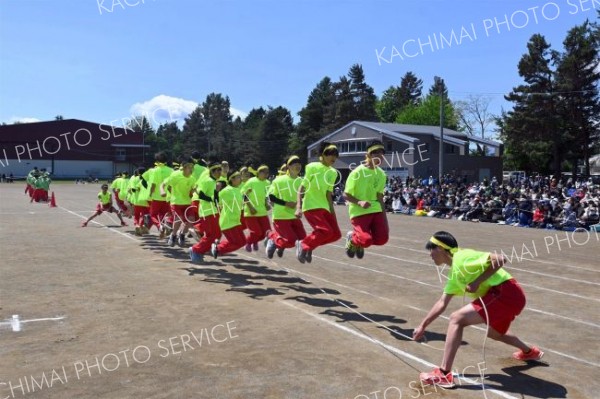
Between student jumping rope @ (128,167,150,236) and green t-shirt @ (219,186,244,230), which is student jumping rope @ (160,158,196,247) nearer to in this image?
green t-shirt @ (219,186,244,230)

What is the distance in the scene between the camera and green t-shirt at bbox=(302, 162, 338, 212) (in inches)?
383

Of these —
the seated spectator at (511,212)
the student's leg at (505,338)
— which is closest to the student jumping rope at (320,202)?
the student's leg at (505,338)

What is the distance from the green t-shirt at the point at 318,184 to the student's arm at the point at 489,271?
4.35 m

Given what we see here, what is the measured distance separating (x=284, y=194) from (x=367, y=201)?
6.03 ft

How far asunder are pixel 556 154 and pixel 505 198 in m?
32.1

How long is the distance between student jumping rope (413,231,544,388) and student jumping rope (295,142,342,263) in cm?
381

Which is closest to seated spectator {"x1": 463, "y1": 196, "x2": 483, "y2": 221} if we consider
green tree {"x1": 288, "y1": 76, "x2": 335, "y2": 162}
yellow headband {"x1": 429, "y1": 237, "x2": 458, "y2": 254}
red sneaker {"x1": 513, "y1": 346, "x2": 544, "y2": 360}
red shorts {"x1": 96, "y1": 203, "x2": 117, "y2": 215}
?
red shorts {"x1": 96, "y1": 203, "x2": 117, "y2": 215}

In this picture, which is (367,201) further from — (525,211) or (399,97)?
(399,97)

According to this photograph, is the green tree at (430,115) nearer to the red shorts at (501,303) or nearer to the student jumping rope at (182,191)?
the student jumping rope at (182,191)

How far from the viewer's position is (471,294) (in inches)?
231

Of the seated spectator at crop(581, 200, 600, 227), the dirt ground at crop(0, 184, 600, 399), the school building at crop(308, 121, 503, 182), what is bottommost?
the dirt ground at crop(0, 184, 600, 399)

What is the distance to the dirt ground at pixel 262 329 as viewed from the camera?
564 cm

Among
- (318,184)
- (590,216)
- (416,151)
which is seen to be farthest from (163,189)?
(416,151)

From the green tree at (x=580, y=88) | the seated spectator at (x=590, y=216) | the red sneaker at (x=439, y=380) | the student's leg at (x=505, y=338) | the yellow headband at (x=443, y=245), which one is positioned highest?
the green tree at (x=580, y=88)
